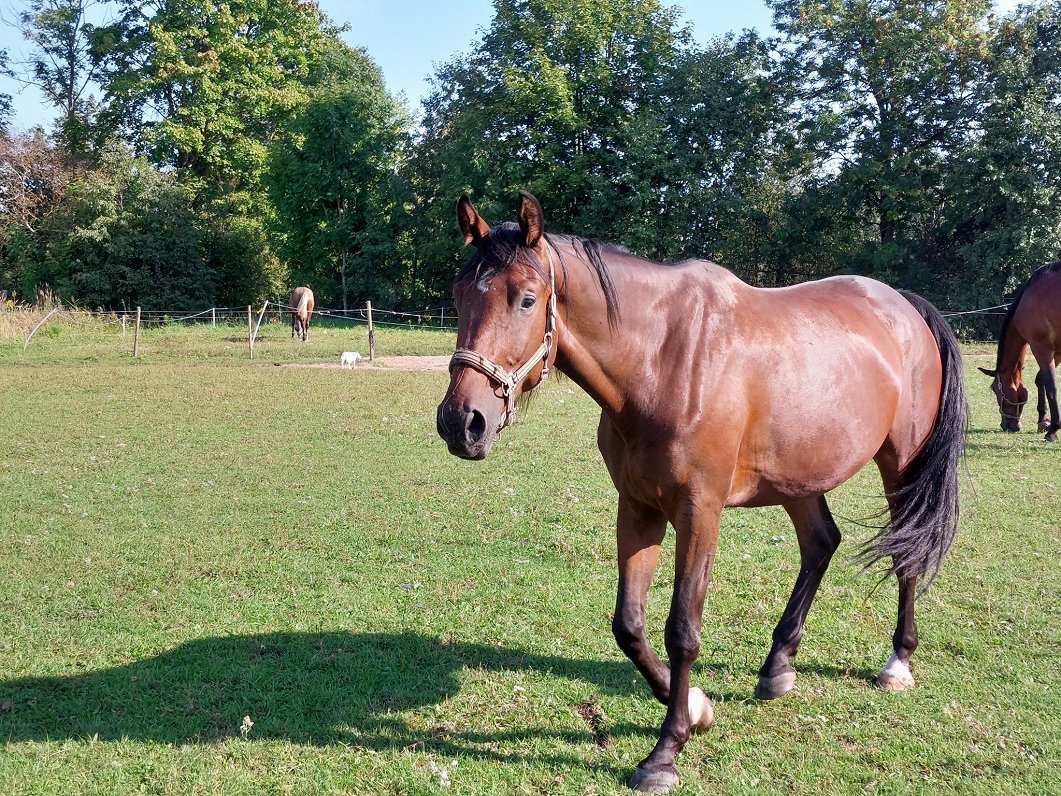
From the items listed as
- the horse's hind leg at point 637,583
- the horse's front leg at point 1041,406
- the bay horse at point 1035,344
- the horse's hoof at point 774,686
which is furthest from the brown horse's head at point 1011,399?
the horse's hind leg at point 637,583

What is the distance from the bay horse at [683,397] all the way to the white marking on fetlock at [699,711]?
0.01 metres

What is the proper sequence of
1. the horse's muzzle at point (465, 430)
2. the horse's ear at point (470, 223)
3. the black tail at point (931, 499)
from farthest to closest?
the black tail at point (931, 499), the horse's ear at point (470, 223), the horse's muzzle at point (465, 430)

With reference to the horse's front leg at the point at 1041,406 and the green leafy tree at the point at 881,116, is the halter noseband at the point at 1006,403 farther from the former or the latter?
the green leafy tree at the point at 881,116

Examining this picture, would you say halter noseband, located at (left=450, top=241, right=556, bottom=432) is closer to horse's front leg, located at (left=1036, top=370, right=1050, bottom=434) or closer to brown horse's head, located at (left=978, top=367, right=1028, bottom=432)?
brown horse's head, located at (left=978, top=367, right=1028, bottom=432)

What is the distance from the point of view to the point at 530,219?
299 centimetres

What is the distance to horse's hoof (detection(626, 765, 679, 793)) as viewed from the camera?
3283mm

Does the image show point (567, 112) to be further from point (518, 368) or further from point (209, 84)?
point (518, 368)

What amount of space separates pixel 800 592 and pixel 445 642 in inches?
83.1

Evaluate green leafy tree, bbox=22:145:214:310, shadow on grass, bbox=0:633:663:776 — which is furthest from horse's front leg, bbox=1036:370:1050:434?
green leafy tree, bbox=22:145:214:310

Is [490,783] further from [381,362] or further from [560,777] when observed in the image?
[381,362]

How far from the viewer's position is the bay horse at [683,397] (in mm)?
3008

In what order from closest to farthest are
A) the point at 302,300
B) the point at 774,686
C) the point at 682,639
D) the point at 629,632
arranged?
the point at 682,639
the point at 629,632
the point at 774,686
the point at 302,300

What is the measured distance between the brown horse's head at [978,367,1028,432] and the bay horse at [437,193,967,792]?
845 cm

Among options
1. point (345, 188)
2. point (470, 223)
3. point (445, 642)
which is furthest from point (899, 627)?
point (345, 188)
